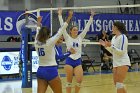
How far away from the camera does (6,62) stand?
13.3m

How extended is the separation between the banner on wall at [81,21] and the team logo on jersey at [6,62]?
1186mm

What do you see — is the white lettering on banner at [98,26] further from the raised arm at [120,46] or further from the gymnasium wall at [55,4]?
the raised arm at [120,46]

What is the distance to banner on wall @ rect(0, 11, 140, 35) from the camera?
1417cm

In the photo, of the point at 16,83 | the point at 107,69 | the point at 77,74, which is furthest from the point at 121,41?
the point at 107,69

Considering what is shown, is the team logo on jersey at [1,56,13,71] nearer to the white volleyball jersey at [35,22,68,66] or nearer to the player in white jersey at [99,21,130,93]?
the player in white jersey at [99,21,130,93]

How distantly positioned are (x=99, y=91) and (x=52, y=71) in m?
4.73

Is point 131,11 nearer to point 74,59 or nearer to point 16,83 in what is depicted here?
point 16,83

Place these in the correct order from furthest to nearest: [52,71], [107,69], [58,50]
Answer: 1. [107,69]
2. [58,50]
3. [52,71]

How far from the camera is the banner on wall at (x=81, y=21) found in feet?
46.5

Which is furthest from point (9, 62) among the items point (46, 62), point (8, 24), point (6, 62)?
point (46, 62)

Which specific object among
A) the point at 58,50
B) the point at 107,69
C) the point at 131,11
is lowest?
the point at 107,69

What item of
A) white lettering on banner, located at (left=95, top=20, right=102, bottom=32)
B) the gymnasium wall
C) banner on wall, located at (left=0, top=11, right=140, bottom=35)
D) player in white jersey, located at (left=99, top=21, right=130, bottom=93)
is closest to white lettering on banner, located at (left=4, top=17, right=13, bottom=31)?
banner on wall, located at (left=0, top=11, right=140, bottom=35)

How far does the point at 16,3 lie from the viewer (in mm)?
19781

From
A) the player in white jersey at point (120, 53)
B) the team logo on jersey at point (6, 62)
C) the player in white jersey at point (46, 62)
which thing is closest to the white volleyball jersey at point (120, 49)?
the player in white jersey at point (120, 53)
